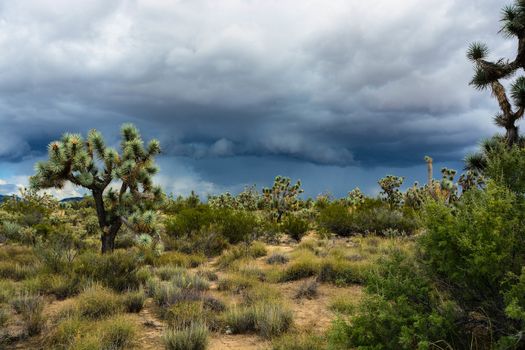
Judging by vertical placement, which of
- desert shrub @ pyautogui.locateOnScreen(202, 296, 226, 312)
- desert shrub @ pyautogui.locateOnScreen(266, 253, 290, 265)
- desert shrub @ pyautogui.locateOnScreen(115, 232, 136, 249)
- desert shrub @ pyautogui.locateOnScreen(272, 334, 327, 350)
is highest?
desert shrub @ pyautogui.locateOnScreen(115, 232, 136, 249)

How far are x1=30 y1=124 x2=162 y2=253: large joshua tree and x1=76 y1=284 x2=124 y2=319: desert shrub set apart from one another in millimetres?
4373

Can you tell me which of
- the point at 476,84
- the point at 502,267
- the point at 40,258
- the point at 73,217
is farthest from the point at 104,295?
the point at 476,84

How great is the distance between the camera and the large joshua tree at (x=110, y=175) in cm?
1264

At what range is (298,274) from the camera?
11789mm

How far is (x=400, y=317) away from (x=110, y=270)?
25.5ft

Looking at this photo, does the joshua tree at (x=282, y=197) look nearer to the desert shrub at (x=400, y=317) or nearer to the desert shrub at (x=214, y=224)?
the desert shrub at (x=214, y=224)

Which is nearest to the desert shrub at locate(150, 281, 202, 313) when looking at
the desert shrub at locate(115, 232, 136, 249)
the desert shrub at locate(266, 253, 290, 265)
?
the desert shrub at locate(266, 253, 290, 265)

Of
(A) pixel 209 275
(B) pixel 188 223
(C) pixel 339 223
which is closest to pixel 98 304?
(A) pixel 209 275

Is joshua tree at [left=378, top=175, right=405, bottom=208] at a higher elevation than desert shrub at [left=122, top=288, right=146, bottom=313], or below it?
higher

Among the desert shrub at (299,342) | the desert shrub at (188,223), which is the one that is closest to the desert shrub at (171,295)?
the desert shrub at (299,342)

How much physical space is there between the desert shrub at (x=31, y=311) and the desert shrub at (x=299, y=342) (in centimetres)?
416

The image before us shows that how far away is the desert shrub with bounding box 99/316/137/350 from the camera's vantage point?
662 cm

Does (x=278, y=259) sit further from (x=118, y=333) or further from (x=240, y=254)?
(x=118, y=333)

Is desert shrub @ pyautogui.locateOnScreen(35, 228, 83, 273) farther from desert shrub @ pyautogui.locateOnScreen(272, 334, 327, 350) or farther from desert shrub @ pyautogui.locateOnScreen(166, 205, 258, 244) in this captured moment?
desert shrub @ pyautogui.locateOnScreen(272, 334, 327, 350)
